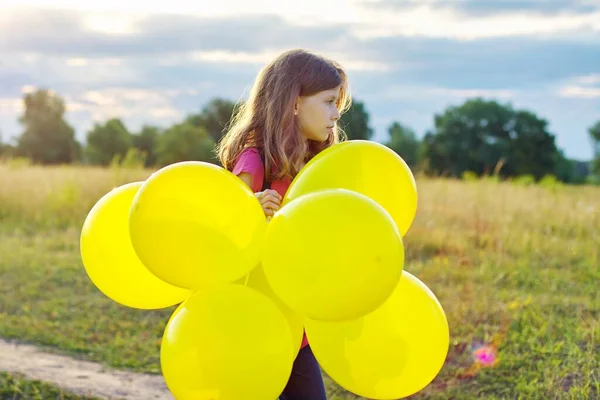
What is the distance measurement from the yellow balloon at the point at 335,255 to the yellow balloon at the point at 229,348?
16 cm

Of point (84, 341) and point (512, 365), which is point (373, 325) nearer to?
point (512, 365)

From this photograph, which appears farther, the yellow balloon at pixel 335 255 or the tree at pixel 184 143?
the tree at pixel 184 143

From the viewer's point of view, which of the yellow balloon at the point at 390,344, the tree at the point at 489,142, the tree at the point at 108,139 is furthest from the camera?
the tree at the point at 489,142

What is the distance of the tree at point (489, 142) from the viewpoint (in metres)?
30.4

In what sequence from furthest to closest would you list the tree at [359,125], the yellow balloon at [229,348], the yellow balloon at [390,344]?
the tree at [359,125]
the yellow balloon at [390,344]
the yellow balloon at [229,348]

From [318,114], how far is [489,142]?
3055cm

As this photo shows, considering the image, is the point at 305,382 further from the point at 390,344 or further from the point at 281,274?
the point at 281,274

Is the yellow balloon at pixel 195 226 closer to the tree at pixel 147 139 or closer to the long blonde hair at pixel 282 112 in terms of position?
the long blonde hair at pixel 282 112

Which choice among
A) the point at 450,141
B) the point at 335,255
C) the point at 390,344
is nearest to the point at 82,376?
the point at 390,344

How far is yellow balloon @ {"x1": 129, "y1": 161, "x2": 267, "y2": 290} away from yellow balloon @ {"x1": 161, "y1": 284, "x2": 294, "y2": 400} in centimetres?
8

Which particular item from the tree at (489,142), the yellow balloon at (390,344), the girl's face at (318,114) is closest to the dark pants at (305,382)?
the yellow balloon at (390,344)

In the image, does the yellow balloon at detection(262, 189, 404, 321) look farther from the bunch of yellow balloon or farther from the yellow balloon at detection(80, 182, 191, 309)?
the yellow balloon at detection(80, 182, 191, 309)

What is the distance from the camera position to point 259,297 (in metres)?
1.98

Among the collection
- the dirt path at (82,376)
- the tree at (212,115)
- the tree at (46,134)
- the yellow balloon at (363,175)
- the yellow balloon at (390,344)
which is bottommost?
the tree at (46,134)
